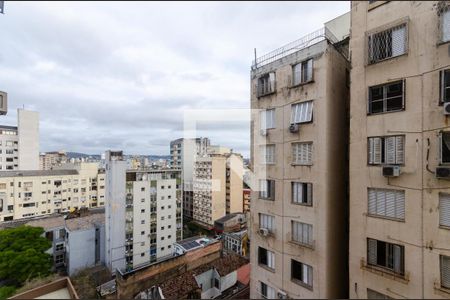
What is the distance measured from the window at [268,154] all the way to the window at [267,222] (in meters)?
0.83

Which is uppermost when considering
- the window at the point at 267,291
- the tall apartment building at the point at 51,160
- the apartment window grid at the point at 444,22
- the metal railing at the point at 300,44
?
the metal railing at the point at 300,44

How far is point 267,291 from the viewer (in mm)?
3121

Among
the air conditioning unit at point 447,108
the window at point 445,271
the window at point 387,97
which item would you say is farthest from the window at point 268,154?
the window at point 445,271

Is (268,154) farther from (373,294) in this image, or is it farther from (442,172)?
(373,294)

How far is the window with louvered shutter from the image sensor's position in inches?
86.3

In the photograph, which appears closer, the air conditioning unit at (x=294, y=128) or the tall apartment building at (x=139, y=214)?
the air conditioning unit at (x=294, y=128)

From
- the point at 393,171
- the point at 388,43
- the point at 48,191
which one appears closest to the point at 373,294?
the point at 393,171

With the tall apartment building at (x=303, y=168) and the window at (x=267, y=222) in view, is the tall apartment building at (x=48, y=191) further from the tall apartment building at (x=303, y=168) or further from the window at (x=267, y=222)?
the tall apartment building at (x=303, y=168)

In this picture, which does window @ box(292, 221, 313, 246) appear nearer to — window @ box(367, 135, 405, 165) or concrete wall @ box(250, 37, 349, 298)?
concrete wall @ box(250, 37, 349, 298)

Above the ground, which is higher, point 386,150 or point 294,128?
point 294,128

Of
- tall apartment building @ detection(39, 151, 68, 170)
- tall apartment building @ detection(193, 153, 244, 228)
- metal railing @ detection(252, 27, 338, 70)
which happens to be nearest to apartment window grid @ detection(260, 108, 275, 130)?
metal railing @ detection(252, 27, 338, 70)

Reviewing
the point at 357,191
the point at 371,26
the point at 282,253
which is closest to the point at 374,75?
the point at 371,26

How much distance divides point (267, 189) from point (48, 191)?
16.3m

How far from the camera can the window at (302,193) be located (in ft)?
9.82
